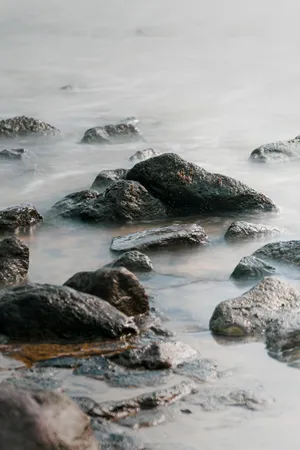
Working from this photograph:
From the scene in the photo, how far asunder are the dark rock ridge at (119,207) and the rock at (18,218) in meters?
0.29

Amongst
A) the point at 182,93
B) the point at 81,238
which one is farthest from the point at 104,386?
the point at 182,93

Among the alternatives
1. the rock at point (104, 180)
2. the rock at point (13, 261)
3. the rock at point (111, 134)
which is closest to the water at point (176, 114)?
the rock at point (13, 261)

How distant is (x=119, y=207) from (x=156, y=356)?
9.71 ft

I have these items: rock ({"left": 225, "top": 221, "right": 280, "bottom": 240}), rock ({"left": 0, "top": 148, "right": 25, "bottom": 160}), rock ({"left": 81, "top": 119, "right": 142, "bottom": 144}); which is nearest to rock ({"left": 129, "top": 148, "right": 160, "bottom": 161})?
rock ({"left": 81, "top": 119, "right": 142, "bottom": 144})

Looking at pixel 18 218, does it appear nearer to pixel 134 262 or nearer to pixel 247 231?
pixel 134 262

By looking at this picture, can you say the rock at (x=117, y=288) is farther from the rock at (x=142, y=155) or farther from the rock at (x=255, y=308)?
the rock at (x=142, y=155)

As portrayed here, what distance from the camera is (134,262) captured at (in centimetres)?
646

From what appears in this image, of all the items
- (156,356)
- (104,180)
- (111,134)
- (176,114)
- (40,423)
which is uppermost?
(40,423)

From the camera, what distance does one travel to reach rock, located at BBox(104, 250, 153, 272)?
6434mm

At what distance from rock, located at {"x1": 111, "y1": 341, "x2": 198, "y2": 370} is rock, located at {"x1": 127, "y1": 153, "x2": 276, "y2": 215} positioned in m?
3.04

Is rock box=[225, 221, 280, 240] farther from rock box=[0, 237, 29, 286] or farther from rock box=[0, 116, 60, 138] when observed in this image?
rock box=[0, 116, 60, 138]

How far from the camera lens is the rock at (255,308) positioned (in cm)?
535

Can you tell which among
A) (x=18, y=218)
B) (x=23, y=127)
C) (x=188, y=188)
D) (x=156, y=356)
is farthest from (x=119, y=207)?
(x=23, y=127)

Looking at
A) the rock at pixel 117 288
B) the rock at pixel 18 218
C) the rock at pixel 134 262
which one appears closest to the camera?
the rock at pixel 117 288
